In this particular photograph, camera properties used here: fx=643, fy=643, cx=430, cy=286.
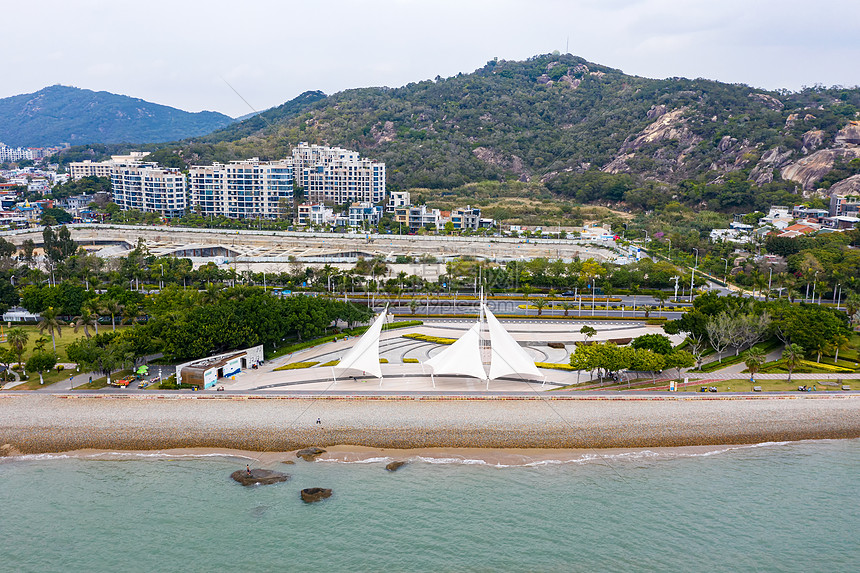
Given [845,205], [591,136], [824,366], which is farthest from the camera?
[591,136]

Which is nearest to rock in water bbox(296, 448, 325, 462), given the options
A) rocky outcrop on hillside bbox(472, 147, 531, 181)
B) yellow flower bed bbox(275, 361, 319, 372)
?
yellow flower bed bbox(275, 361, 319, 372)

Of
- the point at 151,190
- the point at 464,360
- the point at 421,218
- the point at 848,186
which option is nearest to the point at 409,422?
the point at 464,360

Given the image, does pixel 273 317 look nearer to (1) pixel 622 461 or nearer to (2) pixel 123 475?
(2) pixel 123 475

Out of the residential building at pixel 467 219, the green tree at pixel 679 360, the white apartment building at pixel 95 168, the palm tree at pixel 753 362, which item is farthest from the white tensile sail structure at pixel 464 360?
the white apartment building at pixel 95 168

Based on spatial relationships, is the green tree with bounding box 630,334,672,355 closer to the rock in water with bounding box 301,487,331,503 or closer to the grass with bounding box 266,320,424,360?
the grass with bounding box 266,320,424,360

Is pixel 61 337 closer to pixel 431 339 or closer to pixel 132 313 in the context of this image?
pixel 132 313

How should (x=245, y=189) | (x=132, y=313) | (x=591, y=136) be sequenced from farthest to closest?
1. (x=591, y=136)
2. (x=245, y=189)
3. (x=132, y=313)
